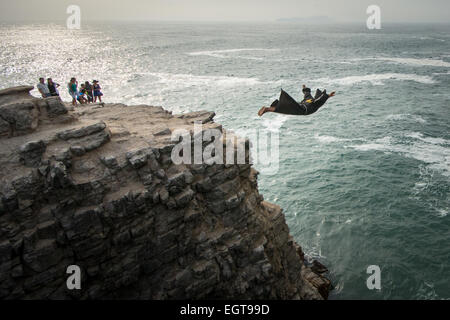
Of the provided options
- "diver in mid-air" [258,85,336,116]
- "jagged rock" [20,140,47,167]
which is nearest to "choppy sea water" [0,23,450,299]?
"diver in mid-air" [258,85,336,116]

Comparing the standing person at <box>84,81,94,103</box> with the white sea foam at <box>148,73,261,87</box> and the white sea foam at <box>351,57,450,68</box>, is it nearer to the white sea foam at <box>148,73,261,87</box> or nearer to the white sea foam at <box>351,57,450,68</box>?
the white sea foam at <box>148,73,261,87</box>

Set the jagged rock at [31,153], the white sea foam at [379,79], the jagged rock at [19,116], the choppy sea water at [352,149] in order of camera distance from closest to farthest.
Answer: the jagged rock at [31,153], the jagged rock at [19,116], the choppy sea water at [352,149], the white sea foam at [379,79]

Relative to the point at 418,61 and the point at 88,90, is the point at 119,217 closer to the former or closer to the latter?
the point at 88,90

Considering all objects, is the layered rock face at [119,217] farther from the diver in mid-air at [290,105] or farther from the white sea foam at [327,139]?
the white sea foam at [327,139]

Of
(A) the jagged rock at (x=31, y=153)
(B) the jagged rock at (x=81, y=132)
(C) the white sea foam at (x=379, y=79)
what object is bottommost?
(A) the jagged rock at (x=31, y=153)

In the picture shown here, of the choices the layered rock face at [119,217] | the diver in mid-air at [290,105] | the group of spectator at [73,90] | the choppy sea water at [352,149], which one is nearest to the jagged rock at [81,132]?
the layered rock face at [119,217]

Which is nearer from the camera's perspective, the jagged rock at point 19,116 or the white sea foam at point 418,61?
the jagged rock at point 19,116
